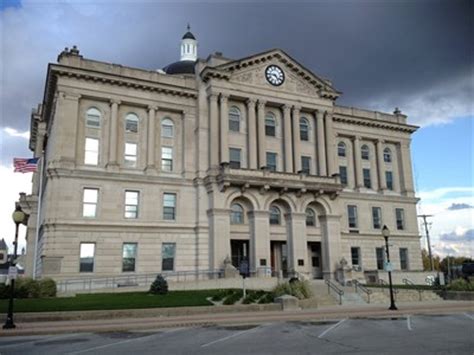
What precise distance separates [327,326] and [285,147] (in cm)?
2815

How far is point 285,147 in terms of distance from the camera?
149ft

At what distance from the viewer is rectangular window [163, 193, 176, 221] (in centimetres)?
4047

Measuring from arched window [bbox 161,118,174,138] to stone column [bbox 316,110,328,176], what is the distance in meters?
15.2

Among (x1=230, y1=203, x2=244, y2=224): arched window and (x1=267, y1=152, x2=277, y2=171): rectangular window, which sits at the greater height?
(x1=267, y1=152, x2=277, y2=171): rectangular window

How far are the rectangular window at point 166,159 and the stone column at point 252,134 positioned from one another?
7365 mm

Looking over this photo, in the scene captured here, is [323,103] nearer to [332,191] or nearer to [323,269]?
[332,191]

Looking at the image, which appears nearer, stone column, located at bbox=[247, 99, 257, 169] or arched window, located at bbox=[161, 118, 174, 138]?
arched window, located at bbox=[161, 118, 174, 138]

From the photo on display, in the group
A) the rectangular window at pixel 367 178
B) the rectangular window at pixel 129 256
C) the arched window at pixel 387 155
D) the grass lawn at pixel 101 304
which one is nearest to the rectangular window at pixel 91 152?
the rectangular window at pixel 129 256

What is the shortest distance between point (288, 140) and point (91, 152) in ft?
61.4

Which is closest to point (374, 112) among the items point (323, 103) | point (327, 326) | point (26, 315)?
point (323, 103)

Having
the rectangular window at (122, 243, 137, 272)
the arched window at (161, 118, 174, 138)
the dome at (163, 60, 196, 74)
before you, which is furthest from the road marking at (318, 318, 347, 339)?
the dome at (163, 60, 196, 74)

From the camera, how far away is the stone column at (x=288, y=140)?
44.7 metres

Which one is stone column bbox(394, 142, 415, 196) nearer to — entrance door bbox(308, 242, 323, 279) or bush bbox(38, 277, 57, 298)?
entrance door bbox(308, 242, 323, 279)

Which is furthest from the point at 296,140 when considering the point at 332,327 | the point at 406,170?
the point at 332,327
